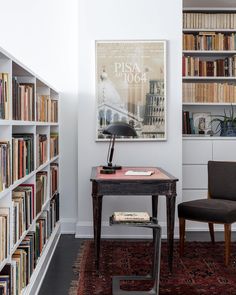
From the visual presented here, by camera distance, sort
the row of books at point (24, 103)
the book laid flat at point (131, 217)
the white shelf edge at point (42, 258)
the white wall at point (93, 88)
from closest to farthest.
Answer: the row of books at point (24, 103), the white shelf edge at point (42, 258), the book laid flat at point (131, 217), the white wall at point (93, 88)

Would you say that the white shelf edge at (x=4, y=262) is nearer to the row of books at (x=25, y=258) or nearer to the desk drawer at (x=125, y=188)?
the row of books at (x=25, y=258)

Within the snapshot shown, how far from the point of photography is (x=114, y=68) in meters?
5.09

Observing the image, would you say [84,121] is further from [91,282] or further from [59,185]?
[91,282]

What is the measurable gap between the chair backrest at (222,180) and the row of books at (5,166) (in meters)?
2.67

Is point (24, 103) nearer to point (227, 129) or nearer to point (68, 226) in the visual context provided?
point (68, 226)

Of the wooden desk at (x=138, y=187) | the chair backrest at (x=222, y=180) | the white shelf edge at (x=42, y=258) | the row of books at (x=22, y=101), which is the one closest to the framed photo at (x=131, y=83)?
the chair backrest at (x=222, y=180)

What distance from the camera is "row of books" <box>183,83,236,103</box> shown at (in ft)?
18.8

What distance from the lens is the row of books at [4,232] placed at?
2332 mm

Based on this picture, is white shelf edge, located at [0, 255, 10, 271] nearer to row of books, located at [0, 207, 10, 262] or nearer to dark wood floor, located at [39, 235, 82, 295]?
row of books, located at [0, 207, 10, 262]

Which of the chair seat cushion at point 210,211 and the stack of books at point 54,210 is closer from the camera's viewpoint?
the chair seat cushion at point 210,211

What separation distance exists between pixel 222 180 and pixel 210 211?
25.6 inches

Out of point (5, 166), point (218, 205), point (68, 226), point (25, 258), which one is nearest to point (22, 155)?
point (5, 166)

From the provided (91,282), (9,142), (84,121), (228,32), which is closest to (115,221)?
(91,282)

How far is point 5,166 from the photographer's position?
95.3 inches
